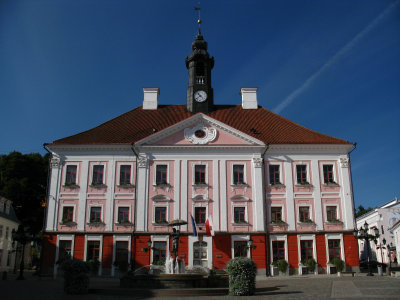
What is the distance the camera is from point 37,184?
142ft

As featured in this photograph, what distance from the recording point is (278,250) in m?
31.0

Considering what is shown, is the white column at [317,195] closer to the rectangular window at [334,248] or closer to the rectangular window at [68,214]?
→ the rectangular window at [334,248]

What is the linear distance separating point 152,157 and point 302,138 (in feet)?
41.7

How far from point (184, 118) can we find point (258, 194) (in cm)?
990

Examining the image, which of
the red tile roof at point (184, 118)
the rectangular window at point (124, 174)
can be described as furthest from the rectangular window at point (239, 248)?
the rectangular window at point (124, 174)

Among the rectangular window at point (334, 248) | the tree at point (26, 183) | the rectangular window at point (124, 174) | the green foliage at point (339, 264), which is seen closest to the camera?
the green foliage at point (339, 264)

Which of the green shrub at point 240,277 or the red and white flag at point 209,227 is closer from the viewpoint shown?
the green shrub at point 240,277

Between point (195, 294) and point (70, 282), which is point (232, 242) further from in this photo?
point (70, 282)

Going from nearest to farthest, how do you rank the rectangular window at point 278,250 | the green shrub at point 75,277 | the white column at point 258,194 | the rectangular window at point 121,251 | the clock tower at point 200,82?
the green shrub at point 75,277 < the rectangular window at point 121,251 < the rectangular window at point 278,250 < the white column at point 258,194 < the clock tower at point 200,82

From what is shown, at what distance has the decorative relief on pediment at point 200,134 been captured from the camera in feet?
108

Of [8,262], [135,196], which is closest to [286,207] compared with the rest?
[135,196]

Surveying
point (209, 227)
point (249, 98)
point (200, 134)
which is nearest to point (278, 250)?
point (209, 227)

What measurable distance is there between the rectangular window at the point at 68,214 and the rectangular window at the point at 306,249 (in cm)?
1830

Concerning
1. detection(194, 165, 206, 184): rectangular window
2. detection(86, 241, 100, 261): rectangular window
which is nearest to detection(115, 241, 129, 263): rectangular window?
detection(86, 241, 100, 261): rectangular window
